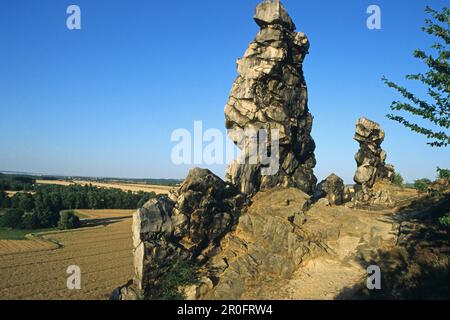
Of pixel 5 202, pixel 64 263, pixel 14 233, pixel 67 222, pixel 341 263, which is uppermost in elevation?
Answer: pixel 341 263

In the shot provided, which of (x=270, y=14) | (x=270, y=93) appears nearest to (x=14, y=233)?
(x=270, y=93)

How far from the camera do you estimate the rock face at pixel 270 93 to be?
3130cm

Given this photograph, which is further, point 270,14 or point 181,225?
point 270,14

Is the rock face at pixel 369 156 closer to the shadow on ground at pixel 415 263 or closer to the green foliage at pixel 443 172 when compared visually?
the shadow on ground at pixel 415 263

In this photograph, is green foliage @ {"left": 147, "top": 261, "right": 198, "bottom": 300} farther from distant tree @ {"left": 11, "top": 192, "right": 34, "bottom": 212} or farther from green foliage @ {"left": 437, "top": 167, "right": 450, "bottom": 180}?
distant tree @ {"left": 11, "top": 192, "right": 34, "bottom": 212}

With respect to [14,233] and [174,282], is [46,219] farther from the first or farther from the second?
[174,282]

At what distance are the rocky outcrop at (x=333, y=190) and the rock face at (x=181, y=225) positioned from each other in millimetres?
13816

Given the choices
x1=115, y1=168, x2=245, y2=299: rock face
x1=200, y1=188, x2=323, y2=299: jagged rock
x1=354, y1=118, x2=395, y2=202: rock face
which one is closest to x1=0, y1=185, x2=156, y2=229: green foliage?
x1=115, y1=168, x2=245, y2=299: rock face

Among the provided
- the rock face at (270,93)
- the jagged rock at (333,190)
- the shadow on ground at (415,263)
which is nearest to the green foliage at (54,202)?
the jagged rock at (333,190)

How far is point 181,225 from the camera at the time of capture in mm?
23703

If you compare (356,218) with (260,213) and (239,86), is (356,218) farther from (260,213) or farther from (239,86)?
(239,86)

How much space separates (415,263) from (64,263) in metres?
42.8

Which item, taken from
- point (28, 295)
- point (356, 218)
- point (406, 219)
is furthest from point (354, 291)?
point (28, 295)
